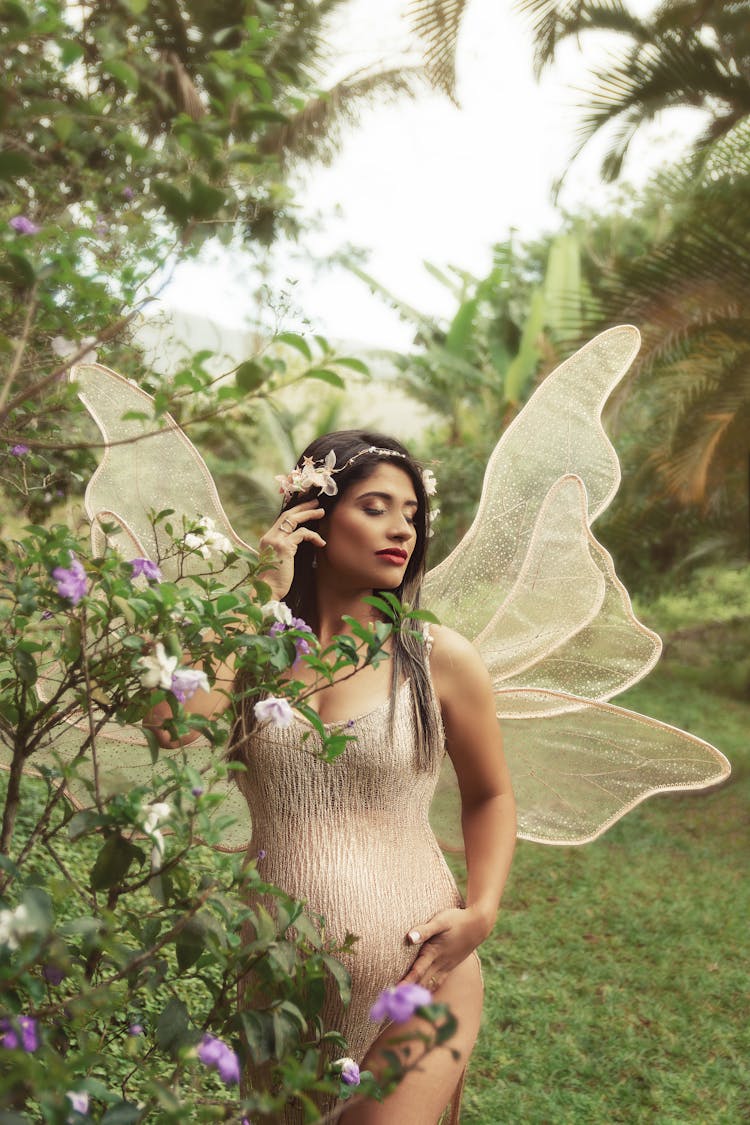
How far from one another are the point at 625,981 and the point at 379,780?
337cm

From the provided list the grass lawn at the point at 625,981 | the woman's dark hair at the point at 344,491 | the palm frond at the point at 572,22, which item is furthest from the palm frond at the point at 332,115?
the woman's dark hair at the point at 344,491

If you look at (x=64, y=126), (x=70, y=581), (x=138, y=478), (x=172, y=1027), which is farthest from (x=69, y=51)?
(x=138, y=478)

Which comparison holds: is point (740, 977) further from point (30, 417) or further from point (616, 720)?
point (30, 417)

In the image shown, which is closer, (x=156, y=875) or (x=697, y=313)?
(x=156, y=875)

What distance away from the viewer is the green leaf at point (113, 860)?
125 centimetres

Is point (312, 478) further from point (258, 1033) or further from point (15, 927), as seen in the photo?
point (15, 927)

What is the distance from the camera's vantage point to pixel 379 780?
1909mm

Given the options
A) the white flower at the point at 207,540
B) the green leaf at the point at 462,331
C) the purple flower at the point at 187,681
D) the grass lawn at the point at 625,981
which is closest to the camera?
the purple flower at the point at 187,681

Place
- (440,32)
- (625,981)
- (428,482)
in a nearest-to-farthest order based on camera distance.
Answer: (428,482) → (625,981) → (440,32)

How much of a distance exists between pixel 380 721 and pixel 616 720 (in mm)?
648

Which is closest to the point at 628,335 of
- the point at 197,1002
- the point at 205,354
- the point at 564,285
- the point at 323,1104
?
the point at 205,354

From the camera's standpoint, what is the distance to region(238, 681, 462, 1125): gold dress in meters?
1.81

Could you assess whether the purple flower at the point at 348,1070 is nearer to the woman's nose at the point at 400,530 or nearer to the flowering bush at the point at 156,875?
the flowering bush at the point at 156,875

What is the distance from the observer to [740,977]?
4.70 meters
